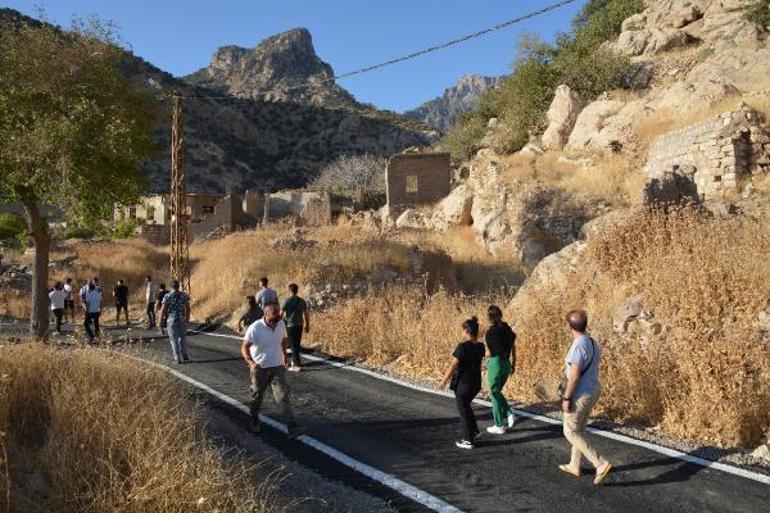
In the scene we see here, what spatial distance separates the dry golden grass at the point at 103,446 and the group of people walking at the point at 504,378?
2.38m

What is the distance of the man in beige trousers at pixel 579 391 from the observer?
589cm

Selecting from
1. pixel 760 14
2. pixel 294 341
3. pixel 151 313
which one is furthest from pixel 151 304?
pixel 760 14

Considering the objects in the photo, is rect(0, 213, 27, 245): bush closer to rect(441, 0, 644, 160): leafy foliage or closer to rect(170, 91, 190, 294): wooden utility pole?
rect(170, 91, 190, 294): wooden utility pole

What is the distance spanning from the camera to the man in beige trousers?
19.3ft

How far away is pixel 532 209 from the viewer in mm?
25406

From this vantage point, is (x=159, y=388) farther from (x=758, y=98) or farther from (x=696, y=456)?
(x=758, y=98)

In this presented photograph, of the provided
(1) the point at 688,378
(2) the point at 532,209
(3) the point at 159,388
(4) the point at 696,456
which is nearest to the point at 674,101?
(2) the point at 532,209

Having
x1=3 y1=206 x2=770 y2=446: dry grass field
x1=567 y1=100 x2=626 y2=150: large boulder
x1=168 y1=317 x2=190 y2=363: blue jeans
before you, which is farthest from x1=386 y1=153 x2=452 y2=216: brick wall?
x1=168 y1=317 x2=190 y2=363: blue jeans

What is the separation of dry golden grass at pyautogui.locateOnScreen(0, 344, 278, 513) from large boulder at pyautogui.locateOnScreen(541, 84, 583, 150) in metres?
28.5

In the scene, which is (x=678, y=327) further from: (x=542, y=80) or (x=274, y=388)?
(x=542, y=80)

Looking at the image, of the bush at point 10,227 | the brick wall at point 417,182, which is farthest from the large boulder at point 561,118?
the bush at point 10,227

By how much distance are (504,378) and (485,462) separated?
4.78 feet

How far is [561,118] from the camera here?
1292 inches

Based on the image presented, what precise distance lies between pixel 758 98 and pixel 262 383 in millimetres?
19878
